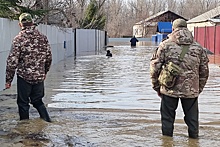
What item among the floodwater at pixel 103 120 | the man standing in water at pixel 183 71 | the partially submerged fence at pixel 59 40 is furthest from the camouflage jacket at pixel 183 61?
the partially submerged fence at pixel 59 40

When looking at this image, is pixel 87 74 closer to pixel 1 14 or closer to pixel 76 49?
pixel 1 14

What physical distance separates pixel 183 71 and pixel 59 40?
54.3 ft

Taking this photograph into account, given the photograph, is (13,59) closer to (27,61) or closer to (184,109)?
(27,61)

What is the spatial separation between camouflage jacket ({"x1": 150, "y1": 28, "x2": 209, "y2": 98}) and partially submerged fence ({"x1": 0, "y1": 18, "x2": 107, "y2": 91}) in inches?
228

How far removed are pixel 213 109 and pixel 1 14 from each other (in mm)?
6079

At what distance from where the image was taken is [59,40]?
2214cm

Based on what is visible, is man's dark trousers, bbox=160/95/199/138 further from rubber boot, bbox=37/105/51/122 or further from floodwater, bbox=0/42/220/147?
rubber boot, bbox=37/105/51/122

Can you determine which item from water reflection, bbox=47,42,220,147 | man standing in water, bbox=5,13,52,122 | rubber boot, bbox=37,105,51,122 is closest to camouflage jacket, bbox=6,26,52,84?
man standing in water, bbox=5,13,52,122

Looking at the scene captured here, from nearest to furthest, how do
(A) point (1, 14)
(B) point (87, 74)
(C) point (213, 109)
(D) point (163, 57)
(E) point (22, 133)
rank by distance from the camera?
(D) point (163, 57) < (E) point (22, 133) < (C) point (213, 109) < (A) point (1, 14) < (B) point (87, 74)

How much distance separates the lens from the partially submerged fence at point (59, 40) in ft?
36.5

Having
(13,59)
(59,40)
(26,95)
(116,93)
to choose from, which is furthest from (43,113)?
(59,40)

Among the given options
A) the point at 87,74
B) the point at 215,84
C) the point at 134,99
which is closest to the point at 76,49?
the point at 87,74

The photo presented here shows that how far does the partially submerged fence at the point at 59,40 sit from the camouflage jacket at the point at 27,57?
402 centimetres

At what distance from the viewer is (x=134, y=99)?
33.6ft
